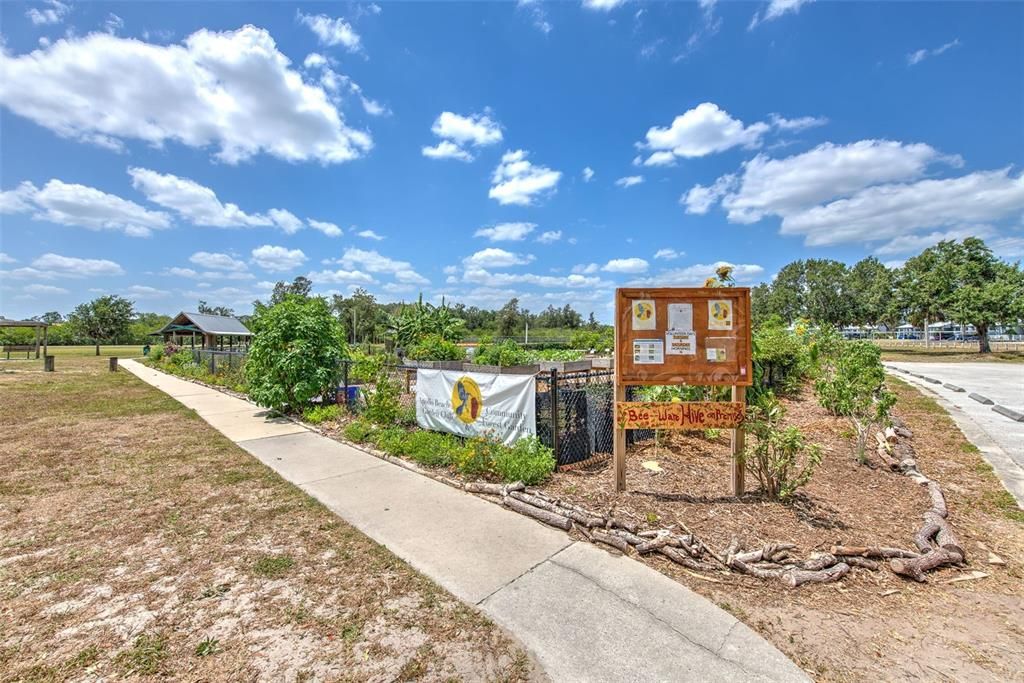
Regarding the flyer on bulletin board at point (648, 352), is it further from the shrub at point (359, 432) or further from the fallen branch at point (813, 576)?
the shrub at point (359, 432)

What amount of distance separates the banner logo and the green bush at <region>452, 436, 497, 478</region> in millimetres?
656

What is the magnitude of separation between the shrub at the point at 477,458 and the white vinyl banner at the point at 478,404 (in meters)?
0.35

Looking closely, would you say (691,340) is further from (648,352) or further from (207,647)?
(207,647)

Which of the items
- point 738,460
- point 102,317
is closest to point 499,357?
point 738,460

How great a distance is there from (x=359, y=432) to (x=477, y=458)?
111 inches

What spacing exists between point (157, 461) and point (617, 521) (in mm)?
6317

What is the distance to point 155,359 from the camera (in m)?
25.2

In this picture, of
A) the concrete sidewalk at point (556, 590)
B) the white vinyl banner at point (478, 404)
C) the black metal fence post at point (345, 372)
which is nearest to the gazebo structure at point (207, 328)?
the black metal fence post at point (345, 372)

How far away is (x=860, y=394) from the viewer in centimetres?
659

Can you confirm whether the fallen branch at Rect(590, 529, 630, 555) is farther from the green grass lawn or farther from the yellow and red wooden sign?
the green grass lawn

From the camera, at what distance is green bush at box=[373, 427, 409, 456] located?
6.21 meters

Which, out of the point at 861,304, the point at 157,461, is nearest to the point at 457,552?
the point at 157,461

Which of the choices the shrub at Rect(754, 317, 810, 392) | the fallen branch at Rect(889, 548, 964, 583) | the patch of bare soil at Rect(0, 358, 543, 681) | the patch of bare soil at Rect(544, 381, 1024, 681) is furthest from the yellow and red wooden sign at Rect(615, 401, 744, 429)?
the shrub at Rect(754, 317, 810, 392)

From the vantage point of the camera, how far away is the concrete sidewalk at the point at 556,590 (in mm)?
2295
